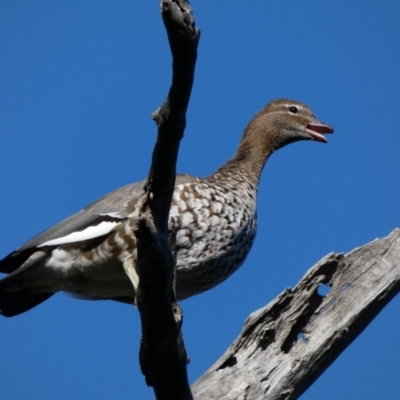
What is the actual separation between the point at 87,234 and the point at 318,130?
334 cm

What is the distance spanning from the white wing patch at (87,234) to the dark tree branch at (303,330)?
1377 mm

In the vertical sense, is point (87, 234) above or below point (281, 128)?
below

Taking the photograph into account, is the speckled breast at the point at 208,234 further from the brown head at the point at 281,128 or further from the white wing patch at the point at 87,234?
the brown head at the point at 281,128

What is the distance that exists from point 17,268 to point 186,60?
3.10 m

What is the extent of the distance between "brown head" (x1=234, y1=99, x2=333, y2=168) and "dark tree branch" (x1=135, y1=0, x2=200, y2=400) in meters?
4.06

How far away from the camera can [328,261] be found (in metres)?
6.14

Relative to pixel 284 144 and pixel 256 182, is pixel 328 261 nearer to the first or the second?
pixel 256 182

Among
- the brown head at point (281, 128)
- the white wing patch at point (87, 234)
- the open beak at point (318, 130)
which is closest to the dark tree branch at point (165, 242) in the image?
the white wing patch at point (87, 234)

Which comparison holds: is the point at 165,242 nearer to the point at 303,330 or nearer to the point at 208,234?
the point at 303,330

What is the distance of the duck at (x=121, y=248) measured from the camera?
673 centimetres

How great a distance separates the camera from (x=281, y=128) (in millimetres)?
9102

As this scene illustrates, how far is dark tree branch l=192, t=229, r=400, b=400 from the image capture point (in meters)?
5.73

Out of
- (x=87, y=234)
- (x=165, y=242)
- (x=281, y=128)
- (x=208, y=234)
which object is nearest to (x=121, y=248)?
(x=87, y=234)

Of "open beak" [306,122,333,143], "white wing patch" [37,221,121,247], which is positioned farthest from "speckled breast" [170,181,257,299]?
"open beak" [306,122,333,143]
